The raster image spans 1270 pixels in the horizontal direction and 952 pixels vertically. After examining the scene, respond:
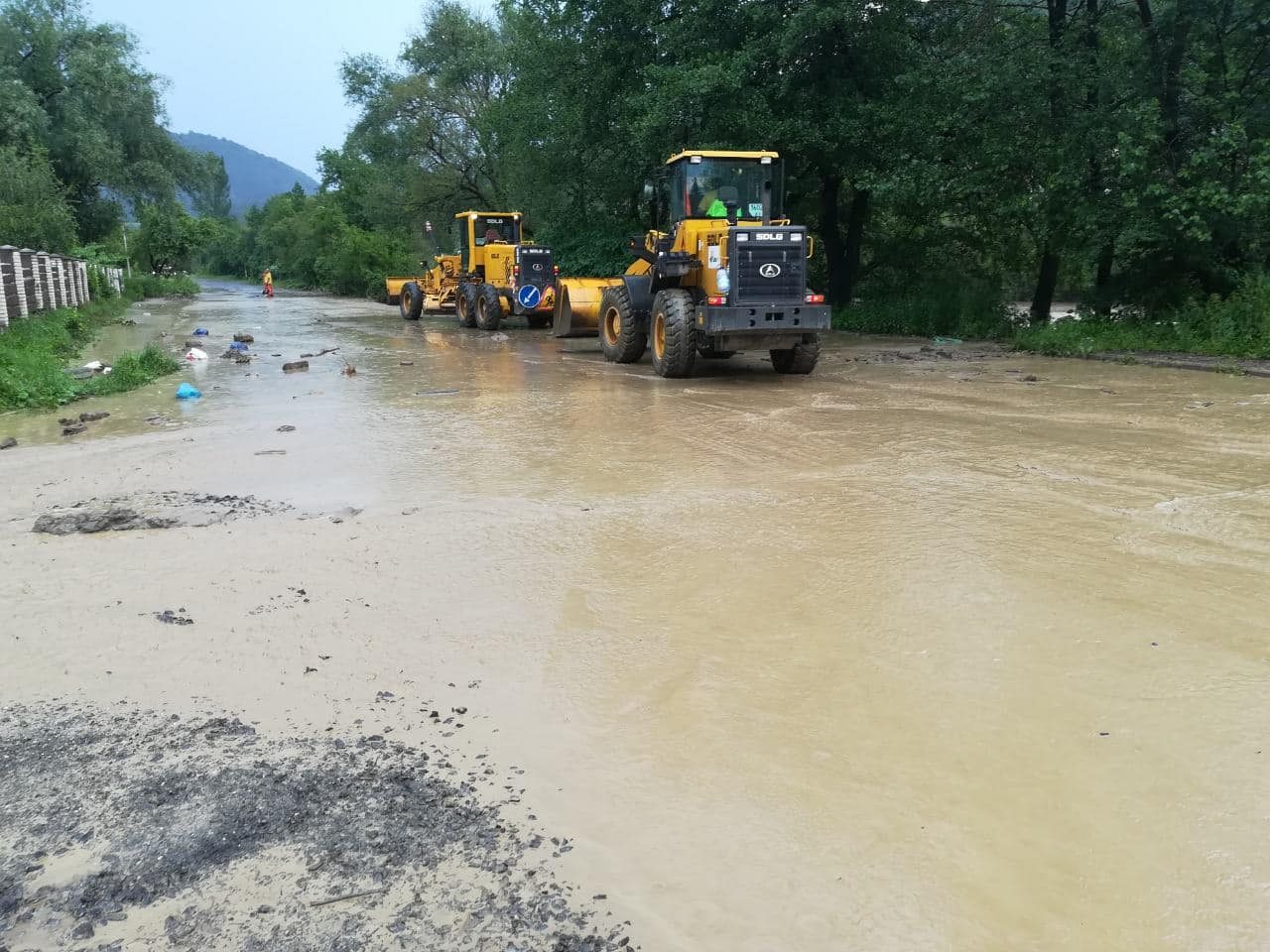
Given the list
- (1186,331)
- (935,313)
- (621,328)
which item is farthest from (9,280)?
(1186,331)

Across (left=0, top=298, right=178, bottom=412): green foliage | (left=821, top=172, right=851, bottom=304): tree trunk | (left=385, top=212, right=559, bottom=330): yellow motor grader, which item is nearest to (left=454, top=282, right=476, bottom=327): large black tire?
(left=385, top=212, right=559, bottom=330): yellow motor grader

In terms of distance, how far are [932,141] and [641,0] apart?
26.4 ft

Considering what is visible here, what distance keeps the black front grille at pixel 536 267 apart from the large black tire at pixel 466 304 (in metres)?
2.32

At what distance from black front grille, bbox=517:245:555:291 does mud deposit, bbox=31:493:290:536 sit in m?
17.0

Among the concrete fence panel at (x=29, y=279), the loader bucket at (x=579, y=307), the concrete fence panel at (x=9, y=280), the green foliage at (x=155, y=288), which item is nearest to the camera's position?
the concrete fence panel at (x=9, y=280)

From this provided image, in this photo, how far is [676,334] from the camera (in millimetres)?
13719

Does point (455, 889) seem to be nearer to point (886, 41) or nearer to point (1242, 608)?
point (1242, 608)

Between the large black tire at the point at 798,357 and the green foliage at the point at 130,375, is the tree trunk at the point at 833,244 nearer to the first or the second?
the large black tire at the point at 798,357

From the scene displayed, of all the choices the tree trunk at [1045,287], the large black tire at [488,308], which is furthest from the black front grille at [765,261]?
the large black tire at [488,308]

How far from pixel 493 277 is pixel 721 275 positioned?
13.4 meters

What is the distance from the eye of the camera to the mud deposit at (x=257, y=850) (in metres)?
2.72

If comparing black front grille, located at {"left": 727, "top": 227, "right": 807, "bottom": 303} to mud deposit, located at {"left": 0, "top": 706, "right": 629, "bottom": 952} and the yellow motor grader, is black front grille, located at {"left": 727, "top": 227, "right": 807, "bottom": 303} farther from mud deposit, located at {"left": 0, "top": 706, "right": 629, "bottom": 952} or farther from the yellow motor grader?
the yellow motor grader

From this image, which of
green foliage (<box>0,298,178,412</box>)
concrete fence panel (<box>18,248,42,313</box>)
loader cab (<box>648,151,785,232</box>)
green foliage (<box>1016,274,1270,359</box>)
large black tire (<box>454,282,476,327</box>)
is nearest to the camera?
green foliage (<box>0,298,178,412</box>)

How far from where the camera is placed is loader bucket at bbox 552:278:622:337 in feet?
61.3
